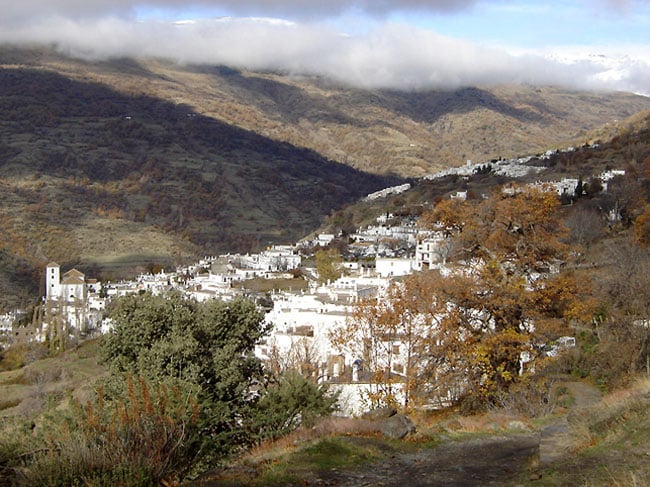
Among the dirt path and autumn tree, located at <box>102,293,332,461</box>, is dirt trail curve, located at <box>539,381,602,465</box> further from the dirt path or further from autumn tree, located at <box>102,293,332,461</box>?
autumn tree, located at <box>102,293,332,461</box>

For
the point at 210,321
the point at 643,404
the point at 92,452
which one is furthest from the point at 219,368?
the point at 643,404

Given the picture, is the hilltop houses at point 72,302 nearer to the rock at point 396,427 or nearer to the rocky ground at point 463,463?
the rock at point 396,427

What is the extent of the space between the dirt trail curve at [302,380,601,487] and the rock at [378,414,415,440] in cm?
46

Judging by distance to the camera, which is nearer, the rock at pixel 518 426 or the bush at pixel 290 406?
the bush at pixel 290 406

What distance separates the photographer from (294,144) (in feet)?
626

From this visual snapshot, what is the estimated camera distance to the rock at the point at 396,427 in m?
8.87

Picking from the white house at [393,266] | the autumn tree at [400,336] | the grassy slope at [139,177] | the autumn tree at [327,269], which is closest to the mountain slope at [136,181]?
the grassy slope at [139,177]

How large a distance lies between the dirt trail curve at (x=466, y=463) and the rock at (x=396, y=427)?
1.49ft

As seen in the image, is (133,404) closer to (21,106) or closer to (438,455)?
(438,455)

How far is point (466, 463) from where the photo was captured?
7.85 metres

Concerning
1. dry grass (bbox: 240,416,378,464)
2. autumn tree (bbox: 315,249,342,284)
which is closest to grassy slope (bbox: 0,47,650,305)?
autumn tree (bbox: 315,249,342,284)

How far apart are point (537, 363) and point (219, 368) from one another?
637 cm

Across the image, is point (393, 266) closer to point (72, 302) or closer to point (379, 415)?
point (72, 302)

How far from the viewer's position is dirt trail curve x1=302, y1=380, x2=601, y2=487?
22.8ft
